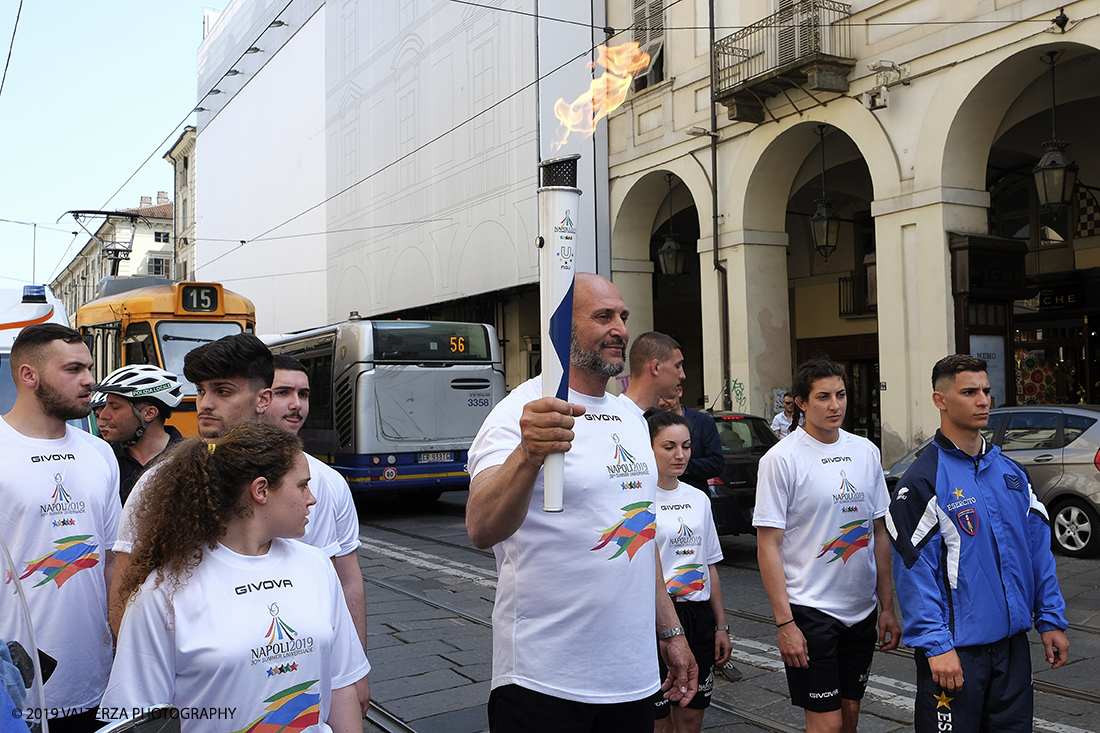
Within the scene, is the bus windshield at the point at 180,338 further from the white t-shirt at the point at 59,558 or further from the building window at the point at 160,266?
the building window at the point at 160,266

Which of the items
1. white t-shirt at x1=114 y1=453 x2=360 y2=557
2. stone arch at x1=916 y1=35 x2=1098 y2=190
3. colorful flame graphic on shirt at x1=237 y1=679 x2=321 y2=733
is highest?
stone arch at x1=916 y1=35 x2=1098 y2=190

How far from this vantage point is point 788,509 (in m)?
3.99

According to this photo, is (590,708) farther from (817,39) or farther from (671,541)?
(817,39)

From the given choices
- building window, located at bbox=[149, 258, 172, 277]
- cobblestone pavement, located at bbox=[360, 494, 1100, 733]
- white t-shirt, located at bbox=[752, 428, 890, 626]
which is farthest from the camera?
building window, located at bbox=[149, 258, 172, 277]

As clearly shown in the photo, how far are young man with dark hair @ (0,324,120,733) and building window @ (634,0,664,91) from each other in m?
15.2

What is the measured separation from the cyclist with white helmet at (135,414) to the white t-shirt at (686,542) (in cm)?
241

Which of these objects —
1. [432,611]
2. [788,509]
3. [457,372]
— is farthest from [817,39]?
[788,509]

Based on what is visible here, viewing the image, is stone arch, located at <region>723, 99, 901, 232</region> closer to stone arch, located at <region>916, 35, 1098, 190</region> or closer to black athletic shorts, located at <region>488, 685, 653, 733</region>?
stone arch, located at <region>916, 35, 1098, 190</region>

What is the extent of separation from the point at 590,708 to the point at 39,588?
1.88m

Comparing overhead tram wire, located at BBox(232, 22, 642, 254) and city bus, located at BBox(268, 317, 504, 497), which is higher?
overhead tram wire, located at BBox(232, 22, 642, 254)

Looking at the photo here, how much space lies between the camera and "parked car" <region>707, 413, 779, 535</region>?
946cm

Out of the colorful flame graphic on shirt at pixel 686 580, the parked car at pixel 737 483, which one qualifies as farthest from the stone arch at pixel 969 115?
the colorful flame graphic on shirt at pixel 686 580

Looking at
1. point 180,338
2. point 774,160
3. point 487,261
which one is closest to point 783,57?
point 774,160

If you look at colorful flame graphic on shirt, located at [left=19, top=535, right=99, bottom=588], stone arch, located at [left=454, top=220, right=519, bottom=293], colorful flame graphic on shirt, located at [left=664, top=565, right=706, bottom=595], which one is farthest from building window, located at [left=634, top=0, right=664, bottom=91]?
colorful flame graphic on shirt, located at [left=19, top=535, right=99, bottom=588]
